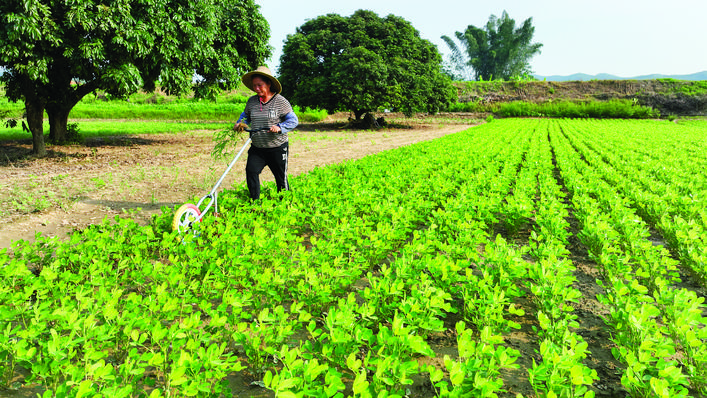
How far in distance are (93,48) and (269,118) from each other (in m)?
7.17

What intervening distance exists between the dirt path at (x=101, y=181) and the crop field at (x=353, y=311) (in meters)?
1.78

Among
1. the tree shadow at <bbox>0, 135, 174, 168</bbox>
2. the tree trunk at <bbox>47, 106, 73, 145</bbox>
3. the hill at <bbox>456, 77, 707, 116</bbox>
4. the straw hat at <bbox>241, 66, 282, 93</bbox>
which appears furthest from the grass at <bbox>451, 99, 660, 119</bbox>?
the straw hat at <bbox>241, 66, 282, 93</bbox>

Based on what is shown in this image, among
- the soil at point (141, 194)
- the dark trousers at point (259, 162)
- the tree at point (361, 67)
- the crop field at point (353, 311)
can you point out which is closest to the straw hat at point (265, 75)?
the dark trousers at point (259, 162)

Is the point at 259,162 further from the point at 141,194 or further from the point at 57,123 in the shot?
the point at 57,123

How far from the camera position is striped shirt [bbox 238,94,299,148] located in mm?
4906

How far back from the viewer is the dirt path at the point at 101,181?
5.30 metres

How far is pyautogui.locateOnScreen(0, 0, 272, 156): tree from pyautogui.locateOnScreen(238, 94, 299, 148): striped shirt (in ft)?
21.4

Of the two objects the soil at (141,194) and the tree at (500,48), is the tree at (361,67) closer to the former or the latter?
the soil at (141,194)

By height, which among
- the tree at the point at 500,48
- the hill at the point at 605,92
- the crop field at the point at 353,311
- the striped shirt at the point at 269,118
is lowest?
the crop field at the point at 353,311

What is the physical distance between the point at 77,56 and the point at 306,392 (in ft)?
35.9

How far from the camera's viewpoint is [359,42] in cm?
2522

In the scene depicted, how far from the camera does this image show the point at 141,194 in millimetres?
6855

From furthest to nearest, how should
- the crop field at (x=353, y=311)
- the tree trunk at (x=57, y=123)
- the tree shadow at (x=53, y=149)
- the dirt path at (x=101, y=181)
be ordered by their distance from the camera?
the tree trunk at (x=57, y=123) < the tree shadow at (x=53, y=149) < the dirt path at (x=101, y=181) < the crop field at (x=353, y=311)

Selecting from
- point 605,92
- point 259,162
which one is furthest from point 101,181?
point 605,92
